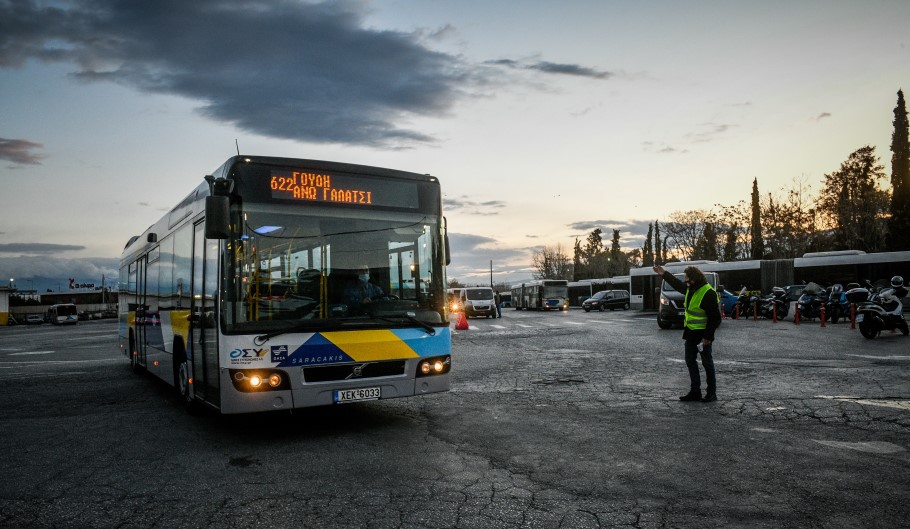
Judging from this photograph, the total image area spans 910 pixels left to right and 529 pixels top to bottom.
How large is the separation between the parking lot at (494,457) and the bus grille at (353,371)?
630mm

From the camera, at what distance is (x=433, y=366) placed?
24.1 ft

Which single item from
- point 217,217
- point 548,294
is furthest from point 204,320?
point 548,294

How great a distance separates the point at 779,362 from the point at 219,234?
422 inches

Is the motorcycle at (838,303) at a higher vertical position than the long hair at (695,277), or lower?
lower

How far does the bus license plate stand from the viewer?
22.2ft

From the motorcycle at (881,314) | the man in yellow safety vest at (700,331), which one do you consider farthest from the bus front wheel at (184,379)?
the motorcycle at (881,314)

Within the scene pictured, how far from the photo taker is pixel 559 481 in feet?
16.7

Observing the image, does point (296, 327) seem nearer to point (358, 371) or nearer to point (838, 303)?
point (358, 371)

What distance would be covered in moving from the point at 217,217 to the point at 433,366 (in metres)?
2.74

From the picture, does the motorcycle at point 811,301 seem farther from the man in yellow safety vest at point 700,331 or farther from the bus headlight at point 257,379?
the bus headlight at point 257,379

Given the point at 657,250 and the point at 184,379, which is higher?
the point at 657,250

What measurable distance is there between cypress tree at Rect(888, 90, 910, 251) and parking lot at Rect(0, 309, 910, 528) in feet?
163

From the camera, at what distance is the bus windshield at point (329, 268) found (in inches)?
258

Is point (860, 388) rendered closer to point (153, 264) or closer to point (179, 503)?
point (179, 503)
